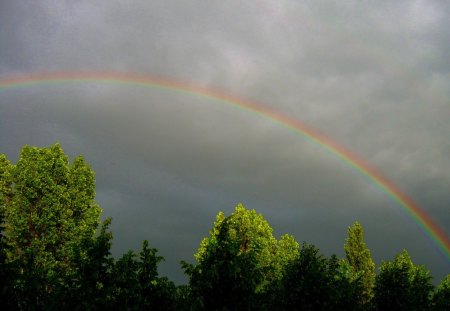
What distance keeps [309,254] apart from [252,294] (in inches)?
197

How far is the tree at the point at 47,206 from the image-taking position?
3981cm

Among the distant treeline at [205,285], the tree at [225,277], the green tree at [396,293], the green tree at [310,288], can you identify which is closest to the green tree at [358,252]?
the distant treeline at [205,285]

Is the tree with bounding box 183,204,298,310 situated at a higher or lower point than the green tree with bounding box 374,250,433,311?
lower

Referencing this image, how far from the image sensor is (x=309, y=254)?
25547 millimetres

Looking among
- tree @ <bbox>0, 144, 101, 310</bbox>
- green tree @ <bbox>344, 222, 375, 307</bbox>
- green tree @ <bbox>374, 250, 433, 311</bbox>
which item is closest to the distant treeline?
green tree @ <bbox>374, 250, 433, 311</bbox>

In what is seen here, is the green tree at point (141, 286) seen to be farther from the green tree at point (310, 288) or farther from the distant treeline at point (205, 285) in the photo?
the green tree at point (310, 288)

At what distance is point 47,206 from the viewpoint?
41.3 meters

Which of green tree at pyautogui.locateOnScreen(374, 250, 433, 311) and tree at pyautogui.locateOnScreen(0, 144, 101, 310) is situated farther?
tree at pyautogui.locateOnScreen(0, 144, 101, 310)

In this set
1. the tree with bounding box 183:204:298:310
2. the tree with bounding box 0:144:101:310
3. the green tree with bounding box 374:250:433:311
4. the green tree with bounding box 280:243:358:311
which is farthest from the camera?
the tree with bounding box 0:144:101:310

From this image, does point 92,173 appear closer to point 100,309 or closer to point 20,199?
point 20,199

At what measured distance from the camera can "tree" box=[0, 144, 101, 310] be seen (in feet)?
131

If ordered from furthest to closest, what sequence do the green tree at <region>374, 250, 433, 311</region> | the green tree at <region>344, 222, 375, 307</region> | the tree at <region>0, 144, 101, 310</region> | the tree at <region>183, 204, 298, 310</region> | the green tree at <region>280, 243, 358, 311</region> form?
the green tree at <region>344, 222, 375, 307</region> < the tree at <region>0, 144, 101, 310</region> < the green tree at <region>374, 250, 433, 311</region> < the green tree at <region>280, 243, 358, 311</region> < the tree at <region>183, 204, 298, 310</region>

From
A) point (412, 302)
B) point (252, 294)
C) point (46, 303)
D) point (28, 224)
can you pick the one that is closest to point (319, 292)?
point (252, 294)

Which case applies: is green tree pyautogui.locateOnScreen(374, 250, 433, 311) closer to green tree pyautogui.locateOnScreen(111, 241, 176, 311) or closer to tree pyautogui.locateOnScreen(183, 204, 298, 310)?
tree pyautogui.locateOnScreen(183, 204, 298, 310)
